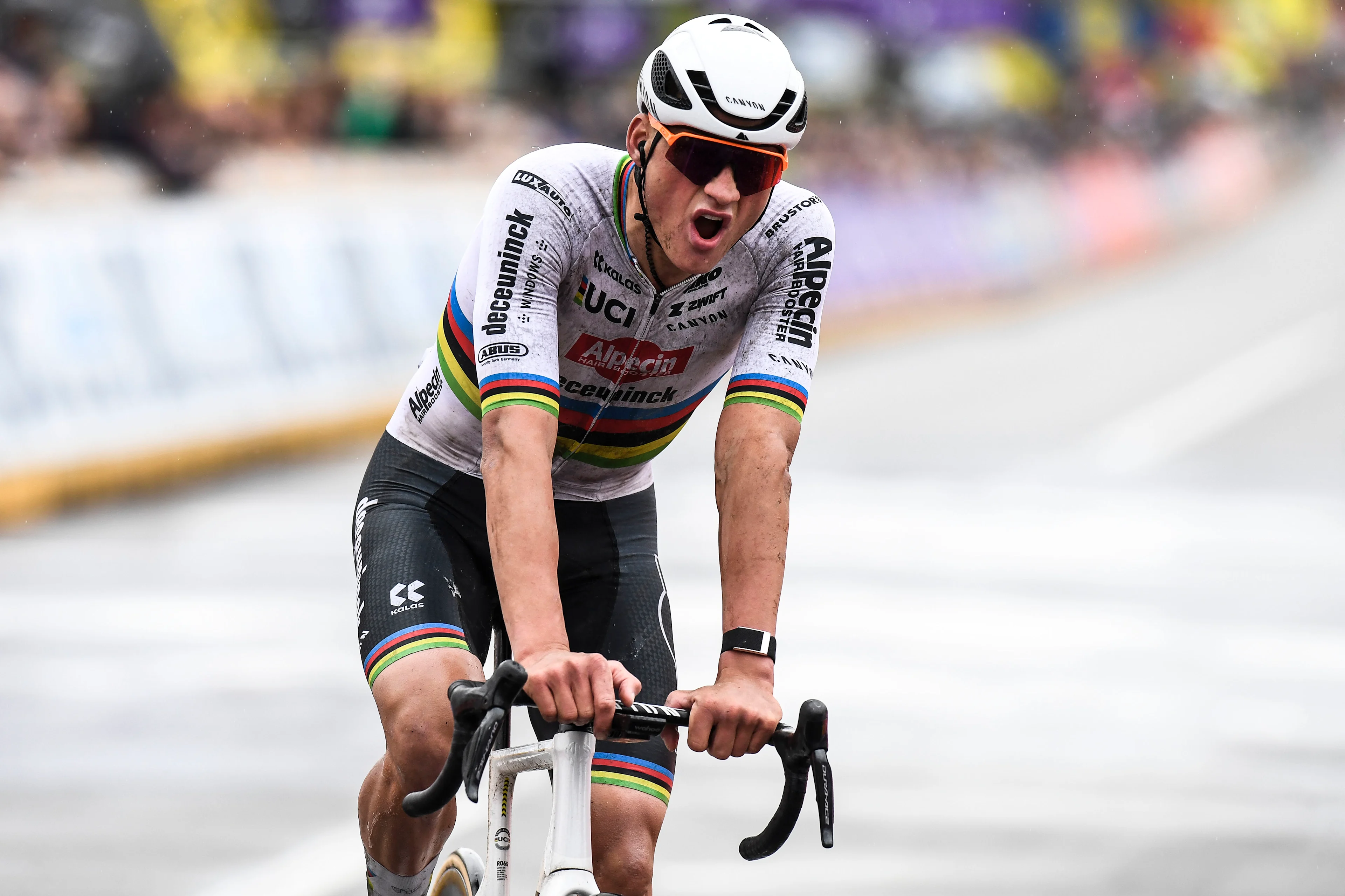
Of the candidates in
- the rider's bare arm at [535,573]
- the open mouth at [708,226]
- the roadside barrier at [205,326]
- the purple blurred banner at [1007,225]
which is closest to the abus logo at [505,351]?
the rider's bare arm at [535,573]

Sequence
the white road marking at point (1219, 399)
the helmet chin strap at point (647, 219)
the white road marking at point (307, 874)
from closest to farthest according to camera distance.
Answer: the helmet chin strap at point (647, 219) < the white road marking at point (307, 874) < the white road marking at point (1219, 399)

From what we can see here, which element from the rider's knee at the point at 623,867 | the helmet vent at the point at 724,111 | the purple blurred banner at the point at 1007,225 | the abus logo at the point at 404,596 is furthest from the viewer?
the purple blurred banner at the point at 1007,225

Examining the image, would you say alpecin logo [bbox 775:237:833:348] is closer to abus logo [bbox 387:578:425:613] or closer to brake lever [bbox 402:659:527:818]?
abus logo [bbox 387:578:425:613]

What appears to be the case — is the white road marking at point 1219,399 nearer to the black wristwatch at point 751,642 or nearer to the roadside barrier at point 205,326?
the roadside barrier at point 205,326

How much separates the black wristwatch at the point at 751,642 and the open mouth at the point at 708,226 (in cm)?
68

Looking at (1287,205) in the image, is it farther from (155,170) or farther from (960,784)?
(960,784)

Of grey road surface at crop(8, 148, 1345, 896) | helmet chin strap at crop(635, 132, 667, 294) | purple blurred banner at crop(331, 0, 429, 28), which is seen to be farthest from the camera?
purple blurred banner at crop(331, 0, 429, 28)

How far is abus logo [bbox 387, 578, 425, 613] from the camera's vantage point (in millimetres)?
4281

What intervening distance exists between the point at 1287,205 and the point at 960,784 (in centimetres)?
4350

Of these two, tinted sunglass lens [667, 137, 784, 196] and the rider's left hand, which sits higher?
tinted sunglass lens [667, 137, 784, 196]

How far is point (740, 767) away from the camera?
7742mm

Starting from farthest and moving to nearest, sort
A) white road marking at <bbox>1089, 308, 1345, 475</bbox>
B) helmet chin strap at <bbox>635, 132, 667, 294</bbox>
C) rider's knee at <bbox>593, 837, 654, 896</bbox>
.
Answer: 1. white road marking at <bbox>1089, 308, 1345, 475</bbox>
2. rider's knee at <bbox>593, 837, 654, 896</bbox>
3. helmet chin strap at <bbox>635, 132, 667, 294</bbox>

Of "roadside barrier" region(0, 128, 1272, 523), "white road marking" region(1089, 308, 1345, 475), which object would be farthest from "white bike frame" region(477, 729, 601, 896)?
"white road marking" region(1089, 308, 1345, 475)

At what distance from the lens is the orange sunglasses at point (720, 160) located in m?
3.74
